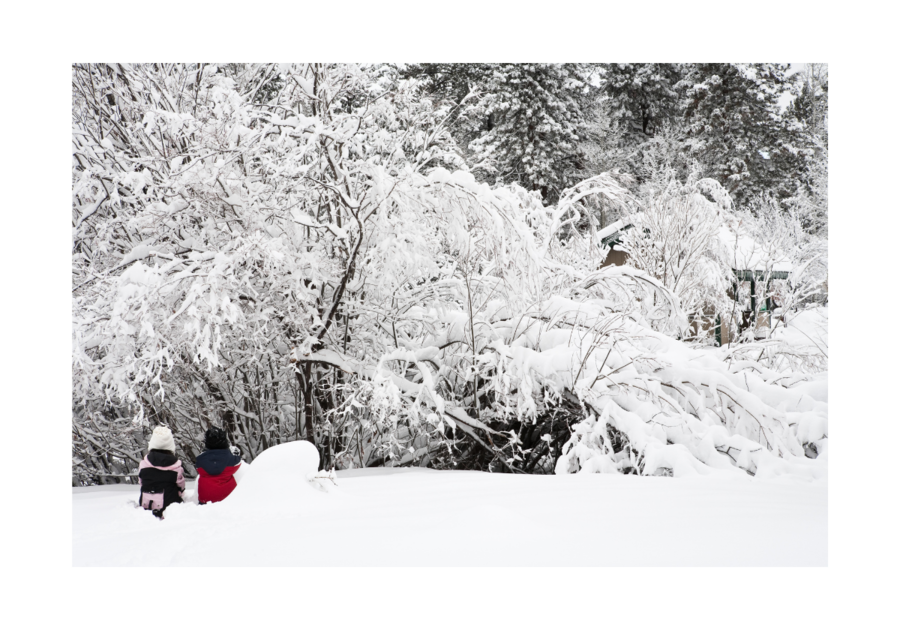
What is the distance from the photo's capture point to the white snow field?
2.39m

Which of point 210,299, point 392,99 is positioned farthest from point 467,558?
point 392,99

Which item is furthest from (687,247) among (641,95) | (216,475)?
(641,95)

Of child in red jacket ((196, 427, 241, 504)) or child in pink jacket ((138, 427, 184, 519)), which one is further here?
child in red jacket ((196, 427, 241, 504))

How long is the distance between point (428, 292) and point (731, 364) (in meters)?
2.59

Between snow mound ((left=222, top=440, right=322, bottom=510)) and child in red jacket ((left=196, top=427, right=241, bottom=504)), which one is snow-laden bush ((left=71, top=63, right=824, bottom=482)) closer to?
child in red jacket ((left=196, top=427, right=241, bottom=504))

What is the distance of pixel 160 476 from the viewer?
3.21 m

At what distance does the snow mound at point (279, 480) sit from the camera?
3.05 metres

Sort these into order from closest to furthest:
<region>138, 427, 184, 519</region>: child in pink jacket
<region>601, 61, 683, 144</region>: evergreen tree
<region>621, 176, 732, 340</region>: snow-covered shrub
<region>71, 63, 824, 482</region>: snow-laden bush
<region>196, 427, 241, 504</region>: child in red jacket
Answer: <region>138, 427, 184, 519</region>: child in pink jacket
<region>196, 427, 241, 504</region>: child in red jacket
<region>71, 63, 824, 482</region>: snow-laden bush
<region>621, 176, 732, 340</region>: snow-covered shrub
<region>601, 61, 683, 144</region>: evergreen tree

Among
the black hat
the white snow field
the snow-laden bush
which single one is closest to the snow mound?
the white snow field

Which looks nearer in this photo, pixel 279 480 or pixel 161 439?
pixel 279 480

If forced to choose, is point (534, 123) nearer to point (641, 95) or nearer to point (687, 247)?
point (641, 95)

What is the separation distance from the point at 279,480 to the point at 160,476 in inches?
25.7

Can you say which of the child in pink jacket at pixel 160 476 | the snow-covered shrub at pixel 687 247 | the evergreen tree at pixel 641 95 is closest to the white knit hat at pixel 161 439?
the child in pink jacket at pixel 160 476

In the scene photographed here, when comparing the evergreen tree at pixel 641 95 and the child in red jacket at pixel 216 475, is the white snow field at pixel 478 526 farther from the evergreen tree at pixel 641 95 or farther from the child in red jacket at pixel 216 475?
the evergreen tree at pixel 641 95
